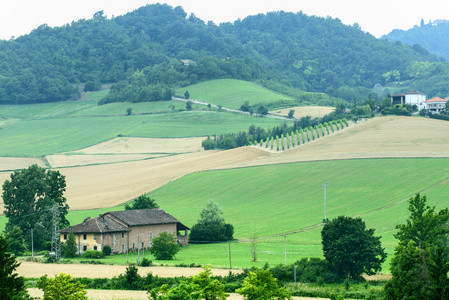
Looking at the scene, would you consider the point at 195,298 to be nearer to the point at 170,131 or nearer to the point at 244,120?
the point at 170,131

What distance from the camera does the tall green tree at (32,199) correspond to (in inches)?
3359

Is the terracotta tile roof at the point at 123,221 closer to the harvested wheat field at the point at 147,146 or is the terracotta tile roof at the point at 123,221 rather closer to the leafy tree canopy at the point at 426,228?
the leafy tree canopy at the point at 426,228

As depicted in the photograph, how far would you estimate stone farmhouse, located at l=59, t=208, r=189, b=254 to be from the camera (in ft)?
255

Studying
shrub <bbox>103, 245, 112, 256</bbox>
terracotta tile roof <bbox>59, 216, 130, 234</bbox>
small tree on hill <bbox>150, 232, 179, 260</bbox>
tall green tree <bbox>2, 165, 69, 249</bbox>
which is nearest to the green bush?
shrub <bbox>103, 245, 112, 256</bbox>

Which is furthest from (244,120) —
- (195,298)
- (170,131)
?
(195,298)

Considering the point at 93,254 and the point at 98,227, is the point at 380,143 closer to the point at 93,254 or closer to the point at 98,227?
the point at 98,227

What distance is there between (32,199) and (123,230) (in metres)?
16.0

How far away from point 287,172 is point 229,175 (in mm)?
9946

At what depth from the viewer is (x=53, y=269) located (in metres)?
63.2

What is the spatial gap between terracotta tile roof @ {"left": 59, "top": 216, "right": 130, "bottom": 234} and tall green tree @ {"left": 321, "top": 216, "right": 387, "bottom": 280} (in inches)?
1092

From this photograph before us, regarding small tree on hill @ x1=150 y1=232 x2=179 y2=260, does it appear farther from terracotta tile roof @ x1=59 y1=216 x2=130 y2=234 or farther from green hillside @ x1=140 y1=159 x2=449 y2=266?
green hillside @ x1=140 y1=159 x2=449 y2=266

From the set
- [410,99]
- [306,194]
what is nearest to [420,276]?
[306,194]

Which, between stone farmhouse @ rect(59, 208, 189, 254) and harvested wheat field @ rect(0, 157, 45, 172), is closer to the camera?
stone farmhouse @ rect(59, 208, 189, 254)

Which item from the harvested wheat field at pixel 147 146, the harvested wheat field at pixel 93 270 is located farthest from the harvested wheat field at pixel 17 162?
the harvested wheat field at pixel 93 270
